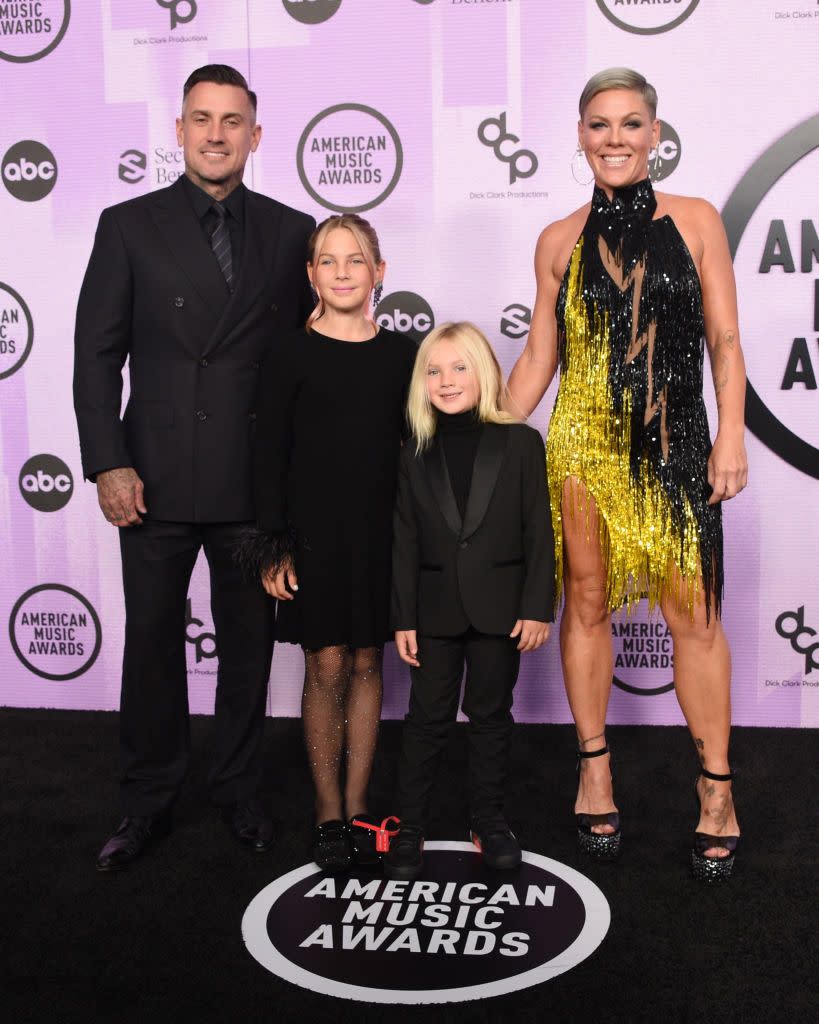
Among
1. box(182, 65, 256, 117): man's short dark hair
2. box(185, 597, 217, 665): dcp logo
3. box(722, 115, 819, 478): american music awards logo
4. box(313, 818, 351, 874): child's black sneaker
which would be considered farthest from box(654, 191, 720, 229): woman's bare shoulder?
box(185, 597, 217, 665): dcp logo

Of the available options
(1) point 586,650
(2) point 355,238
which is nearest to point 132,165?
(2) point 355,238

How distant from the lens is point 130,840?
2.54m

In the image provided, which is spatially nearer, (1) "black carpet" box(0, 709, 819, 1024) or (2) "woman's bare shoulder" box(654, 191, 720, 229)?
(1) "black carpet" box(0, 709, 819, 1024)

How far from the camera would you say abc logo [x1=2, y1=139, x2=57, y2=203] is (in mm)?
3730

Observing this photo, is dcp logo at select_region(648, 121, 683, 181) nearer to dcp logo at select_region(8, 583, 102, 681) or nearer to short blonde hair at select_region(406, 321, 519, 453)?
short blonde hair at select_region(406, 321, 519, 453)

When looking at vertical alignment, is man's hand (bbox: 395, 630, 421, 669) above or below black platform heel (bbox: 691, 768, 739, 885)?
above

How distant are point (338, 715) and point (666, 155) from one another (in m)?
2.18

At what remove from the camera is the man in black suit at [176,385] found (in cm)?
250

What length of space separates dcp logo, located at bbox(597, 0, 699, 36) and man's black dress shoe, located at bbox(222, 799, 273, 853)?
271 centimetres

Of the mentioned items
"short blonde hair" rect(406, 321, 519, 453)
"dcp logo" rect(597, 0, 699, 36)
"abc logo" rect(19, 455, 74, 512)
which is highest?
"dcp logo" rect(597, 0, 699, 36)

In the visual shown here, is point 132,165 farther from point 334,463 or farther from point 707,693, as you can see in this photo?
point 707,693

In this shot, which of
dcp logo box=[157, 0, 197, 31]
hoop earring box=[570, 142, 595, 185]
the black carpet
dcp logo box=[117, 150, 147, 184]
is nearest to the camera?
the black carpet

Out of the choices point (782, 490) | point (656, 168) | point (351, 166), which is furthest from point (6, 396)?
point (782, 490)

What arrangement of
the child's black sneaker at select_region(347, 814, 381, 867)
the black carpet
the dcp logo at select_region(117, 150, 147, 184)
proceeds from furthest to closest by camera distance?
the dcp logo at select_region(117, 150, 147, 184) < the child's black sneaker at select_region(347, 814, 381, 867) < the black carpet
